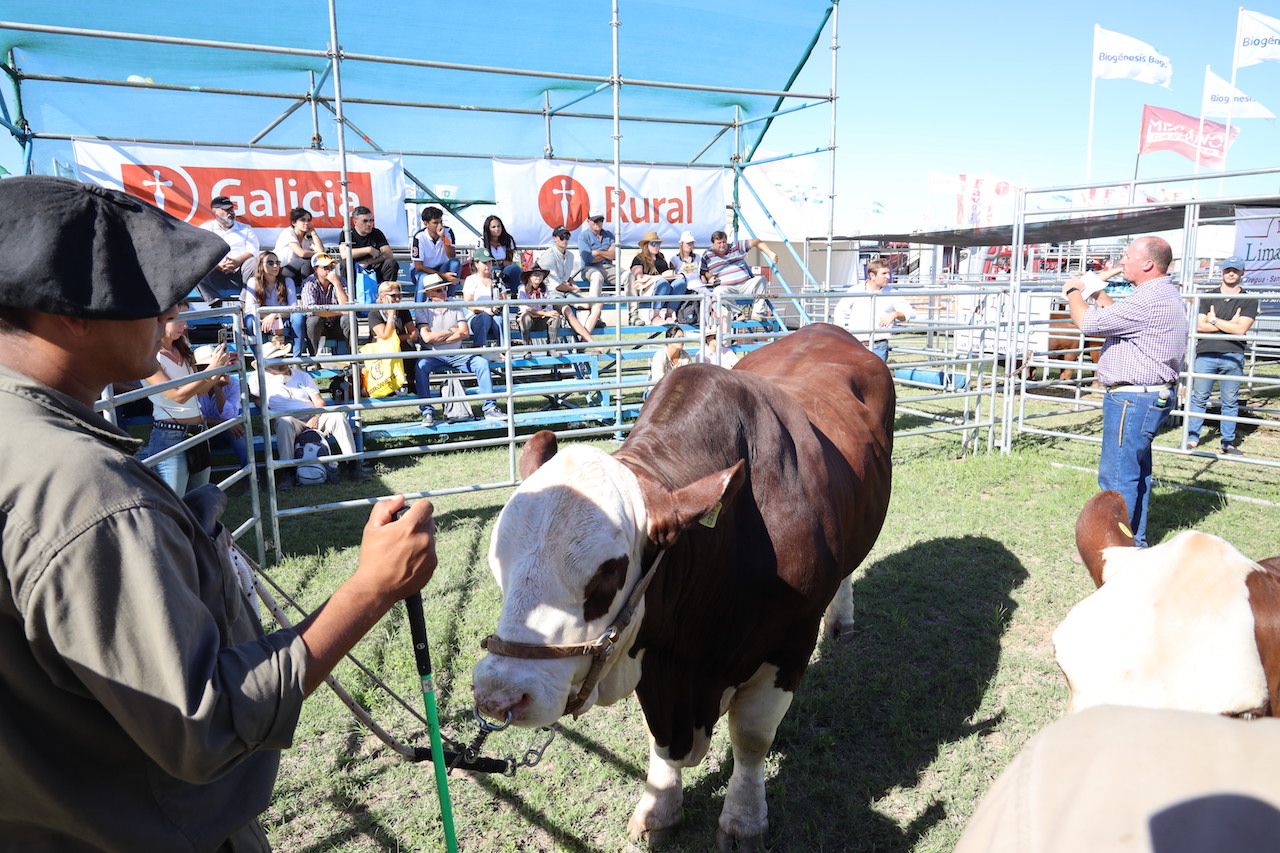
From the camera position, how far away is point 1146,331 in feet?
16.0

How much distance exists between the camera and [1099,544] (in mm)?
1994

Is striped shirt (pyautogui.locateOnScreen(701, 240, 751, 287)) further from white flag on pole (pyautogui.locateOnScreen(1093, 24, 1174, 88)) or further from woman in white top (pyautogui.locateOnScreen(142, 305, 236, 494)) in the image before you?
white flag on pole (pyautogui.locateOnScreen(1093, 24, 1174, 88))

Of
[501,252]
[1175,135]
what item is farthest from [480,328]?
[1175,135]

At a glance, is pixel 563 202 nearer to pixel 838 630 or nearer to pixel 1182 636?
pixel 838 630

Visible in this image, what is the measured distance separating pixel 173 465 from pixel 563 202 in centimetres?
673

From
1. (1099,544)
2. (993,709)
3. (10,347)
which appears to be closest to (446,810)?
(10,347)

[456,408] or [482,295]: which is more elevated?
[482,295]

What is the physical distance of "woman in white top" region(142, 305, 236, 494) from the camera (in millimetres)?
4477

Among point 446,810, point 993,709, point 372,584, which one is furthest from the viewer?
point 993,709

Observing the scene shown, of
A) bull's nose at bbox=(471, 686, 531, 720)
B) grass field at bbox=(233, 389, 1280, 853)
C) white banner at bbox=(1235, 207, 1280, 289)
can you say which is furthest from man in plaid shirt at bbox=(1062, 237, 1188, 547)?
white banner at bbox=(1235, 207, 1280, 289)

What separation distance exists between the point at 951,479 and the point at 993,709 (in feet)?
12.9

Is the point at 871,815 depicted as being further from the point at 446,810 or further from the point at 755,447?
the point at 446,810

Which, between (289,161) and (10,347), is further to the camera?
(289,161)

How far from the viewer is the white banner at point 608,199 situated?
990cm
